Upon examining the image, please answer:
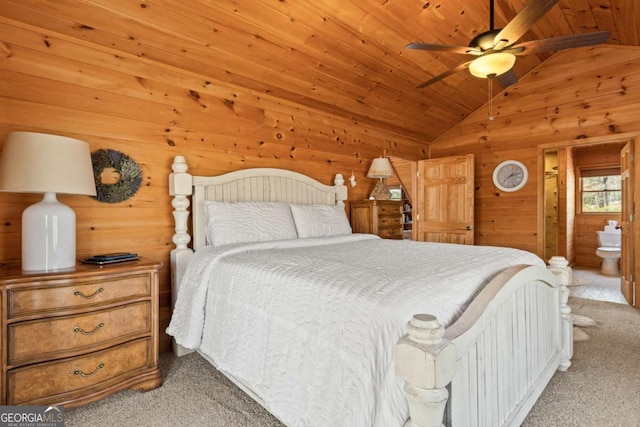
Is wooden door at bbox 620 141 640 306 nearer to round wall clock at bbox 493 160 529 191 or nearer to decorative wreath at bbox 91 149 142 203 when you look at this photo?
round wall clock at bbox 493 160 529 191

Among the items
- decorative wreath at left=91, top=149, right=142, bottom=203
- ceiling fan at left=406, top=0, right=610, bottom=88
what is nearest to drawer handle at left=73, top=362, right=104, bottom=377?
decorative wreath at left=91, top=149, right=142, bottom=203

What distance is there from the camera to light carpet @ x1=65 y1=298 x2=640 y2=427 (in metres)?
1.65

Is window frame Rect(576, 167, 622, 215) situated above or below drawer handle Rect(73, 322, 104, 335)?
above

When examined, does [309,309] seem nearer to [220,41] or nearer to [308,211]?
[308,211]

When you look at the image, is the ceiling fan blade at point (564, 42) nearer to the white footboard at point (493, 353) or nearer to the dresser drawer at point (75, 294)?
the white footboard at point (493, 353)

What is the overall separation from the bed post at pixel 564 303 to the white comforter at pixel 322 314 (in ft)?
0.38

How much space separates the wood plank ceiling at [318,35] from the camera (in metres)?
2.11

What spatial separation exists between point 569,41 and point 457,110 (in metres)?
2.73

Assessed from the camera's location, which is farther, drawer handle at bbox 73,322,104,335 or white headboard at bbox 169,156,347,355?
white headboard at bbox 169,156,347,355

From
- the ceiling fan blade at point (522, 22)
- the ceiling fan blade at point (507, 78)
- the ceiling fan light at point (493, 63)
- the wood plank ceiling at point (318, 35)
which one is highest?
the wood plank ceiling at point (318, 35)

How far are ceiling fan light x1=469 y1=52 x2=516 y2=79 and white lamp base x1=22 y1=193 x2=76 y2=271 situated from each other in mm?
2667

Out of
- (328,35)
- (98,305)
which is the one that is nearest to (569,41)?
(328,35)

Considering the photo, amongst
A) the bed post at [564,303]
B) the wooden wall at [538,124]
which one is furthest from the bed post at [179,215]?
the wooden wall at [538,124]

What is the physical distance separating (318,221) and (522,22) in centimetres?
204
